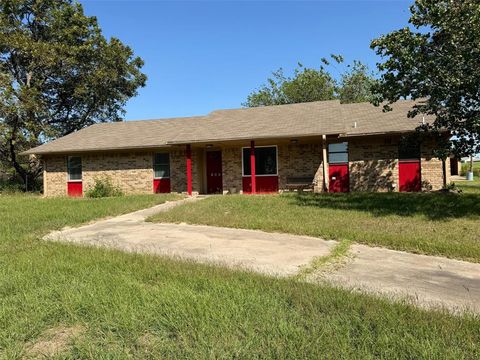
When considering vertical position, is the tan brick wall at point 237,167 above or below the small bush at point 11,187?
above

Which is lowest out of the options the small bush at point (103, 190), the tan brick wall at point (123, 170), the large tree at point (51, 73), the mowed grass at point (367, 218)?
the mowed grass at point (367, 218)

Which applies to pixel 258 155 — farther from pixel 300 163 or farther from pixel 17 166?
pixel 17 166

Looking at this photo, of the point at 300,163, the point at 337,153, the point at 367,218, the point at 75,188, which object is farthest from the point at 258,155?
the point at 75,188

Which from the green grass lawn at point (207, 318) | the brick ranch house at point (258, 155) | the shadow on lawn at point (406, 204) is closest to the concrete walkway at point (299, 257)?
the green grass lawn at point (207, 318)

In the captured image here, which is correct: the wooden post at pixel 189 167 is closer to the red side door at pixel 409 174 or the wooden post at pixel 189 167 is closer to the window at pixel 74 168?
the window at pixel 74 168

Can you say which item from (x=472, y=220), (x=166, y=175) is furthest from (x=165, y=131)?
(x=472, y=220)

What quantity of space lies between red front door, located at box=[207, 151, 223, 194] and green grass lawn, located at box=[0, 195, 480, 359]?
537 inches

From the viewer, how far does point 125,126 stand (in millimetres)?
22953

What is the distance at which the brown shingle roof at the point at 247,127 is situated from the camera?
15.9 meters

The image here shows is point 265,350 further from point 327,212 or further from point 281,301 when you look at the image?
point 327,212

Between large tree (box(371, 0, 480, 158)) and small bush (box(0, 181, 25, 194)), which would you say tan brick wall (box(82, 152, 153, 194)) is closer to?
small bush (box(0, 181, 25, 194))

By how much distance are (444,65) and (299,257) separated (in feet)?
23.3

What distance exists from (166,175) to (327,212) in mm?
10594

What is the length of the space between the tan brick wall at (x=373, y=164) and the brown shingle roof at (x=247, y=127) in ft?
2.23
